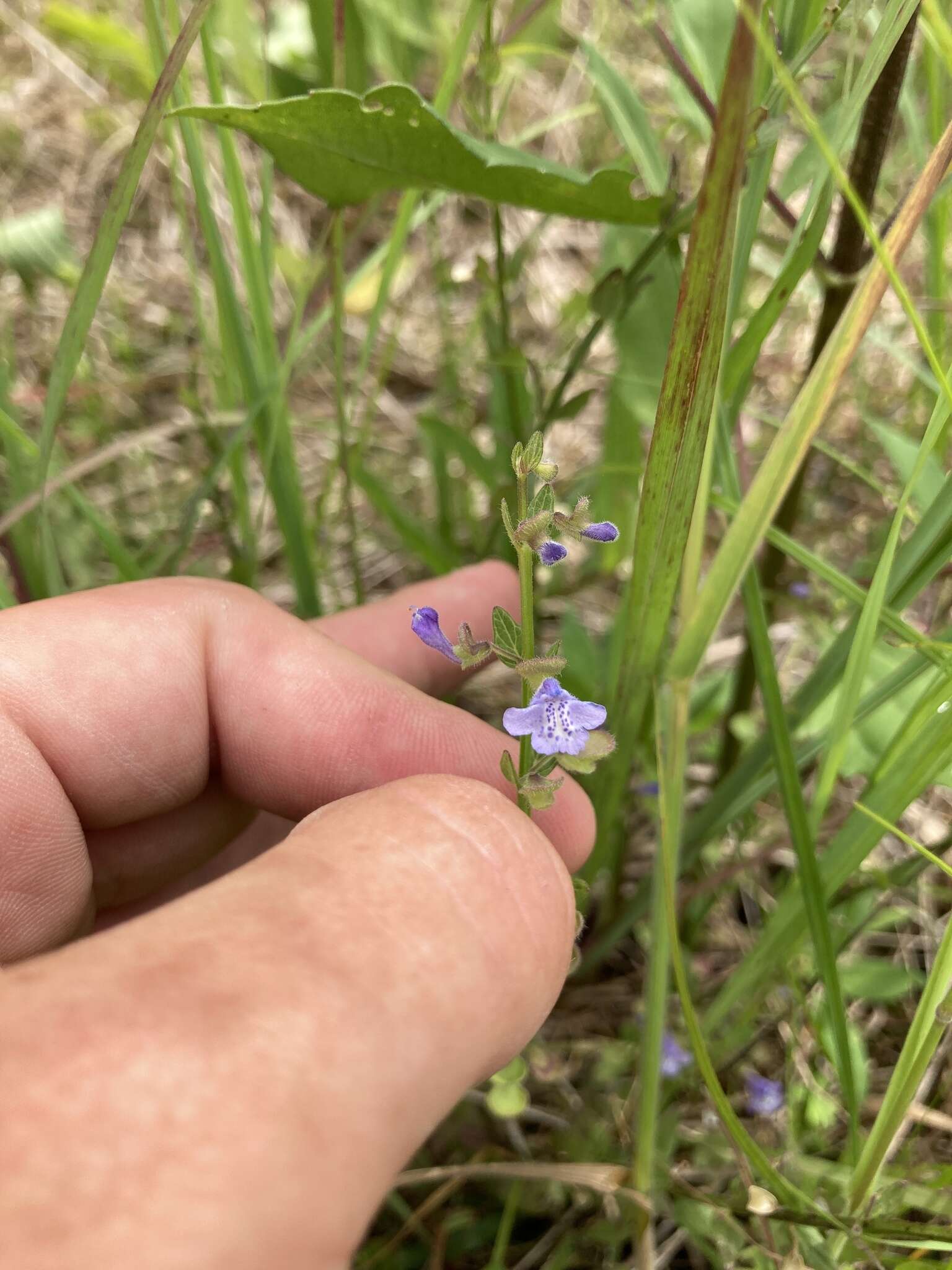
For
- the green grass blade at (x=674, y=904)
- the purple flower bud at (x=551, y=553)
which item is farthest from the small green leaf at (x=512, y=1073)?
the purple flower bud at (x=551, y=553)

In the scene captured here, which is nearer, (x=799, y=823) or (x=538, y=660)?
(x=538, y=660)

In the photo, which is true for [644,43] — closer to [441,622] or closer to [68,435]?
[68,435]

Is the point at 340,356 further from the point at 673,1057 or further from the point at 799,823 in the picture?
the point at 673,1057

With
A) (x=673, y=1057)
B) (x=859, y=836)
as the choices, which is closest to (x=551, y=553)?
(x=859, y=836)

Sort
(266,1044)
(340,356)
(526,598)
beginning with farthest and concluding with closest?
(340,356) < (526,598) < (266,1044)

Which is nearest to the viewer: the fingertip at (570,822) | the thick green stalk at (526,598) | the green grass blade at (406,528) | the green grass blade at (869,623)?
the thick green stalk at (526,598)

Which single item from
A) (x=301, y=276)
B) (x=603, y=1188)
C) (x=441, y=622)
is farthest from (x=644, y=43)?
(x=603, y=1188)

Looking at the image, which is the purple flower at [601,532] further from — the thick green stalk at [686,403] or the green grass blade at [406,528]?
the green grass blade at [406,528]
